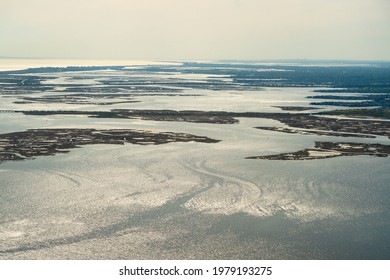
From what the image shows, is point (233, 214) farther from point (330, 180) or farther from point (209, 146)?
point (209, 146)

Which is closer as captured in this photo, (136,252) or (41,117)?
(136,252)

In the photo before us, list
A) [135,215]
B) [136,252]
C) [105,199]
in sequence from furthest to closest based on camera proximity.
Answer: [105,199] → [135,215] → [136,252]

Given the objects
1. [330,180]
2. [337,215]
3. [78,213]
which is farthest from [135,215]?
[330,180]

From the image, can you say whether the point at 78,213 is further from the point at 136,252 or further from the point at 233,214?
the point at 233,214

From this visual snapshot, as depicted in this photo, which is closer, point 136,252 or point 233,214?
point 136,252

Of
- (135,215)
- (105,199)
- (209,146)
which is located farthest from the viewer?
(209,146)
